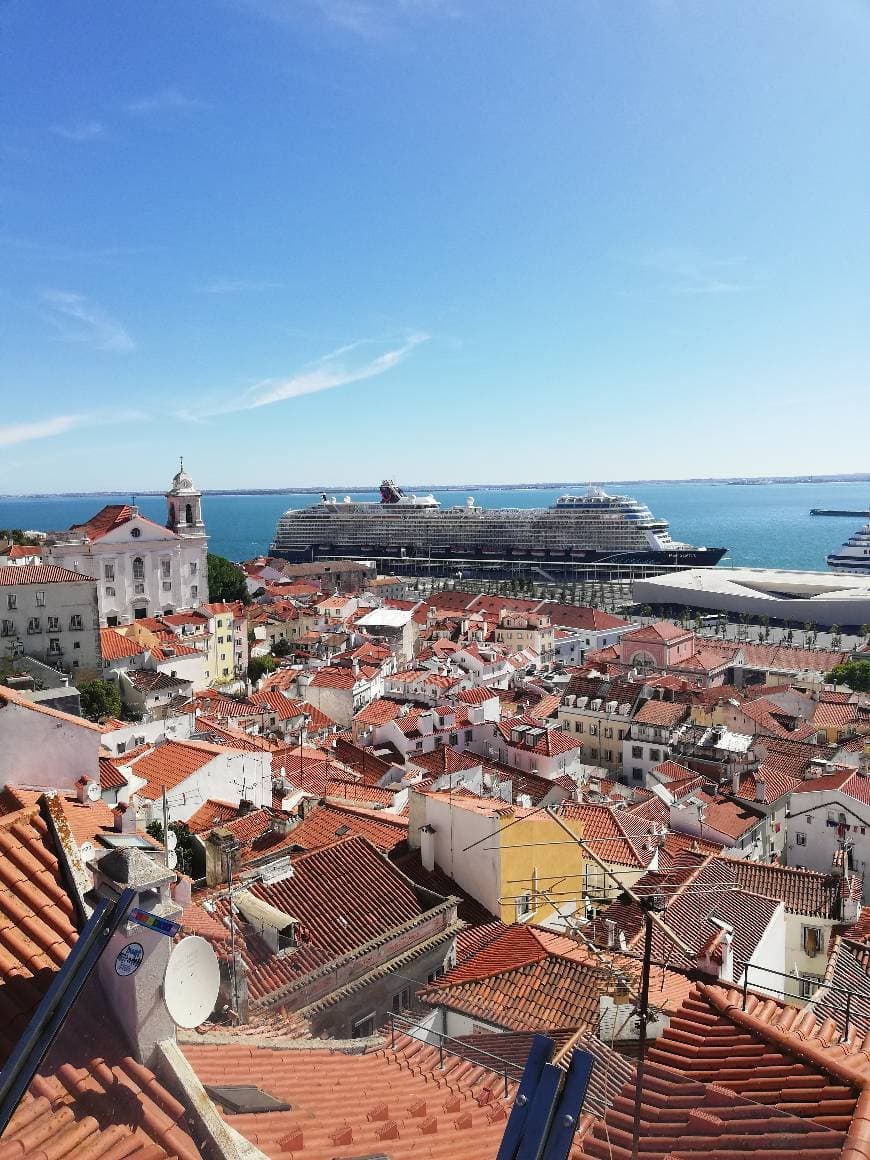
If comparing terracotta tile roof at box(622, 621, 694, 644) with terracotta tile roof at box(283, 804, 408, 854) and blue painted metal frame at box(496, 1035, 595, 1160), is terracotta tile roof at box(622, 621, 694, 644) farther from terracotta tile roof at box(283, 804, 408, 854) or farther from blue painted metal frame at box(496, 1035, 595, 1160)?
blue painted metal frame at box(496, 1035, 595, 1160)

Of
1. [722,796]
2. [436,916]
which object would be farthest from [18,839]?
[722,796]

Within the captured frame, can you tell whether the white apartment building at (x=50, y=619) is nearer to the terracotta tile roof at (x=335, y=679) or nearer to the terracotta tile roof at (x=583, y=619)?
the terracotta tile roof at (x=335, y=679)

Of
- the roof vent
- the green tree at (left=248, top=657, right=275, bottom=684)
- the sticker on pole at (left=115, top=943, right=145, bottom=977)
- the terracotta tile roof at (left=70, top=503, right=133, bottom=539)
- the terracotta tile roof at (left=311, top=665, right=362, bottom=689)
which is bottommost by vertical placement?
the green tree at (left=248, top=657, right=275, bottom=684)

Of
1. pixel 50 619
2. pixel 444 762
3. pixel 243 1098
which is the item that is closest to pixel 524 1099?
pixel 243 1098


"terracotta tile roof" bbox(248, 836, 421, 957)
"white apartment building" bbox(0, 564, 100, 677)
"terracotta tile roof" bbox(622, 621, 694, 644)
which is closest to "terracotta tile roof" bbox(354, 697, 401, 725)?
"white apartment building" bbox(0, 564, 100, 677)

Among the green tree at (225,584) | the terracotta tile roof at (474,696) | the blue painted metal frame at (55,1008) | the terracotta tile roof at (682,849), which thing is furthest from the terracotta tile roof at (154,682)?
the blue painted metal frame at (55,1008)

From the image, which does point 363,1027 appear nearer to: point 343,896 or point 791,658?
point 343,896

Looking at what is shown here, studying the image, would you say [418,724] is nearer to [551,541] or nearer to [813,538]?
[551,541]

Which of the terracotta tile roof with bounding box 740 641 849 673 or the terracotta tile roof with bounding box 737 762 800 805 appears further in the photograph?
the terracotta tile roof with bounding box 740 641 849 673
